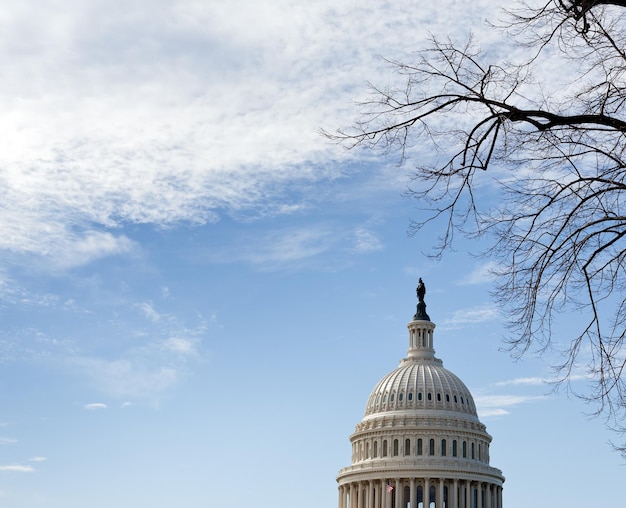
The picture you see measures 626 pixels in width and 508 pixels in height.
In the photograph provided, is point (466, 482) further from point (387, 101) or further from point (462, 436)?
point (387, 101)

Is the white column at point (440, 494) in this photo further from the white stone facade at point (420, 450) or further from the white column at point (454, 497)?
the white column at point (454, 497)

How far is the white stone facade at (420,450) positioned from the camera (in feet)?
458

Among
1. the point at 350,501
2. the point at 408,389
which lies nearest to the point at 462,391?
the point at 408,389

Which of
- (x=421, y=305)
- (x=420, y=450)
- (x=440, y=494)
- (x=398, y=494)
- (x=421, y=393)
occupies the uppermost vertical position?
(x=421, y=305)

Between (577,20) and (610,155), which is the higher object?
(577,20)

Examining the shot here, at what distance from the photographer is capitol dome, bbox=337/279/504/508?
139500 millimetres

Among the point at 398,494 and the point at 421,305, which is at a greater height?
the point at 421,305

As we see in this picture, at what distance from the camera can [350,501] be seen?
146125mm

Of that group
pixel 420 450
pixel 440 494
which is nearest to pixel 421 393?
pixel 420 450

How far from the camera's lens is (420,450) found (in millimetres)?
143375

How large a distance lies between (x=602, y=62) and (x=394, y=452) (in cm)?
13062

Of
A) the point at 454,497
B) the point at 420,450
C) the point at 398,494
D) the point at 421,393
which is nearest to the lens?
the point at 398,494

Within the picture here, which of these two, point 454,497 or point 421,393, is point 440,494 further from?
point 421,393

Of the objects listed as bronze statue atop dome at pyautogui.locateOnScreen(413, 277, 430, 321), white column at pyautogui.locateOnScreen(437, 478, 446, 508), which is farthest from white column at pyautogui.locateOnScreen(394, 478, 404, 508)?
bronze statue atop dome at pyautogui.locateOnScreen(413, 277, 430, 321)
